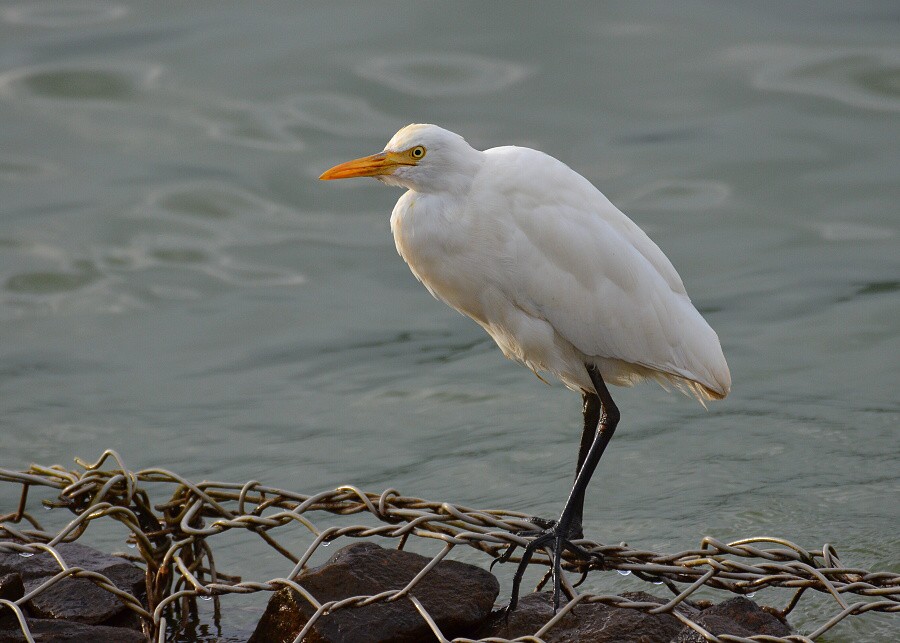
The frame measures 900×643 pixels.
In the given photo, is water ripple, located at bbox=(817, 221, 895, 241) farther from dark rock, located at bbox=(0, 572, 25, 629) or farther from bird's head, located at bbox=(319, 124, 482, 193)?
dark rock, located at bbox=(0, 572, 25, 629)

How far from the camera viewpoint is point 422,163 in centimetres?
398

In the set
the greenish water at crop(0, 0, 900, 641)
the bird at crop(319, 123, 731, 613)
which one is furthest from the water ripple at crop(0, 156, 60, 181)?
the bird at crop(319, 123, 731, 613)

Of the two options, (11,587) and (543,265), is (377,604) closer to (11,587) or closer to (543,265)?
(11,587)

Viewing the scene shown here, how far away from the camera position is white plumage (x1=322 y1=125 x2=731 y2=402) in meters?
3.99

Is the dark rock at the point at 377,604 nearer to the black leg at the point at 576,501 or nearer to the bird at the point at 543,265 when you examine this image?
the black leg at the point at 576,501

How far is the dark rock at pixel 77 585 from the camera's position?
3.53m

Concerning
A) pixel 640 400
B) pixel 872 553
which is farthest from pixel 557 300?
pixel 640 400

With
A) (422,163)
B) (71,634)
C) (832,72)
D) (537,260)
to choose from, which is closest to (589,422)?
(537,260)

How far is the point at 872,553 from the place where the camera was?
4867mm

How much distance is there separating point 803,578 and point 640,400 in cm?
416

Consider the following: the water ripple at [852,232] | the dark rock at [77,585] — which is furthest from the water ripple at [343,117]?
the dark rock at [77,585]

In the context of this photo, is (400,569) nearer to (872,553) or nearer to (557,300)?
(557,300)

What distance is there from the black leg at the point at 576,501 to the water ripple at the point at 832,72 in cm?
854

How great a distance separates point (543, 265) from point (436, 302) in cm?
536
